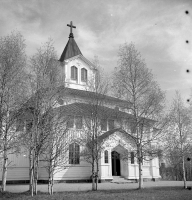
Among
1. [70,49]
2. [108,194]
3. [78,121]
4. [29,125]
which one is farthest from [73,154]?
[70,49]

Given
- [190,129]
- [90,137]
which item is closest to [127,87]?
[90,137]

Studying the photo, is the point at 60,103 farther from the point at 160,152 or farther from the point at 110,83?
the point at 160,152

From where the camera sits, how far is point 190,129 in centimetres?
2066

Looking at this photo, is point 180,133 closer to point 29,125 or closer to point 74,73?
point 29,125

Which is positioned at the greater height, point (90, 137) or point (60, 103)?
point (60, 103)

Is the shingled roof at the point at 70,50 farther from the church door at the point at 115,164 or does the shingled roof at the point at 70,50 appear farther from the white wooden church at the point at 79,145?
the church door at the point at 115,164

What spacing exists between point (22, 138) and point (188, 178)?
1126 inches

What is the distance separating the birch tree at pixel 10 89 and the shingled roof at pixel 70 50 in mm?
17653

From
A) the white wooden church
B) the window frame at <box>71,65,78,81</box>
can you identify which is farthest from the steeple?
the window frame at <box>71,65,78,81</box>

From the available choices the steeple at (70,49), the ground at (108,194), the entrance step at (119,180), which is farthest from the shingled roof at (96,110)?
the steeple at (70,49)

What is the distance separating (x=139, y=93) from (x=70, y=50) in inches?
764

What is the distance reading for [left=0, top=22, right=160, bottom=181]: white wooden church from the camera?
19.5 m

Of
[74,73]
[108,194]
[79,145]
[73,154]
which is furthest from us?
[74,73]

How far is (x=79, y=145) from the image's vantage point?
76.4ft
